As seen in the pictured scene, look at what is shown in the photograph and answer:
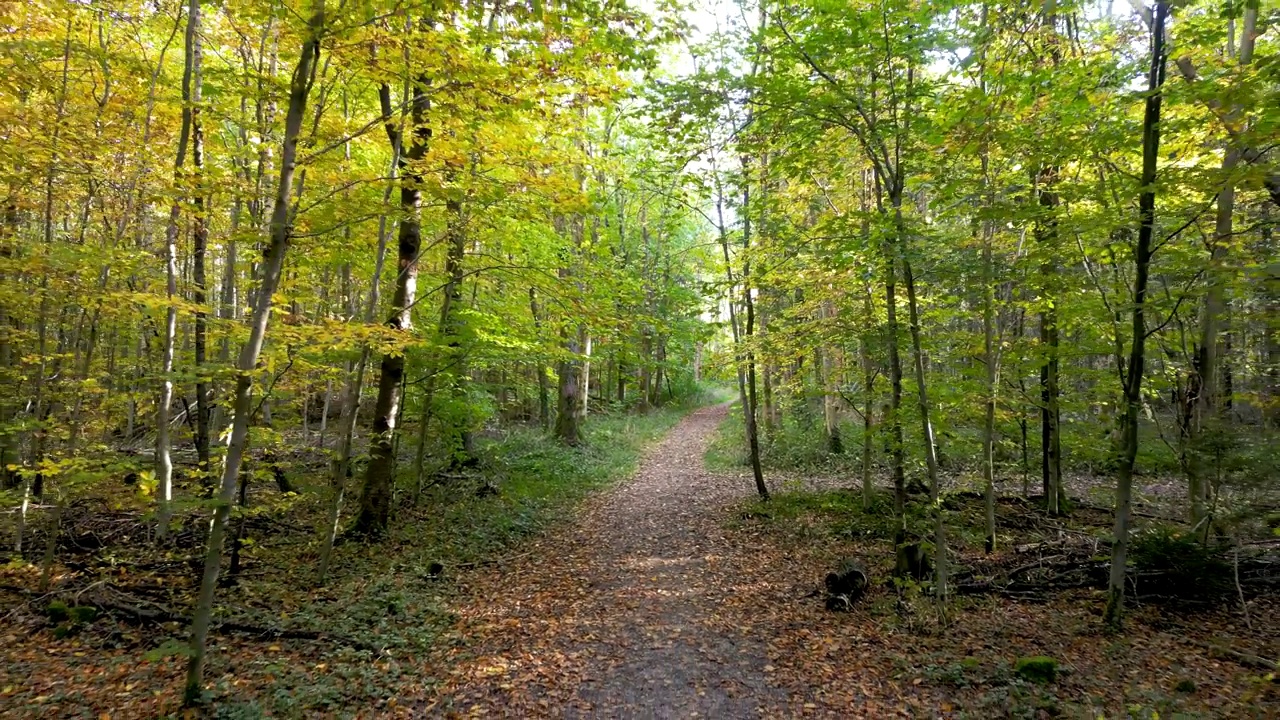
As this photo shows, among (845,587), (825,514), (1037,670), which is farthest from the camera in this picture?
(825,514)

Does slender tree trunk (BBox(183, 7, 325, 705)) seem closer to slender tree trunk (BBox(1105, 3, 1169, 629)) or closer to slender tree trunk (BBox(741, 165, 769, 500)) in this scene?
slender tree trunk (BBox(1105, 3, 1169, 629))

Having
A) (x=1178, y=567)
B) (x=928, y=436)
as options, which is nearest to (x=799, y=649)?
(x=928, y=436)

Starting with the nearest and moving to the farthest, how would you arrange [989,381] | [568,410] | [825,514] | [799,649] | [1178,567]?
[799,649]
[1178,567]
[989,381]
[825,514]
[568,410]

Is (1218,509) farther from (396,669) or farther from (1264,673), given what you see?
(396,669)

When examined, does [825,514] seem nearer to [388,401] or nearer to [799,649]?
[799,649]

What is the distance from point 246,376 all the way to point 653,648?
15.7 feet

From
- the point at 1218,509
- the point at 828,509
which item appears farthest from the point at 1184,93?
the point at 828,509

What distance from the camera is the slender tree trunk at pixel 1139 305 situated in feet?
16.6

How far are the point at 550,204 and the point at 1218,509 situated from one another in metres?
8.42

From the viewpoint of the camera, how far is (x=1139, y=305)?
5.11 metres

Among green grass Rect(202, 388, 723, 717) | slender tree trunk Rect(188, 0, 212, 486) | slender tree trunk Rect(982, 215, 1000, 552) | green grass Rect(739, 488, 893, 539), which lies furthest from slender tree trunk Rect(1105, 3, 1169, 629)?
slender tree trunk Rect(188, 0, 212, 486)

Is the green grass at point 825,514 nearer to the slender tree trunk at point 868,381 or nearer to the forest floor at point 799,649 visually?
the slender tree trunk at point 868,381

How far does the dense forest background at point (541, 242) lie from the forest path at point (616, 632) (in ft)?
3.47

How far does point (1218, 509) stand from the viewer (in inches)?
227
